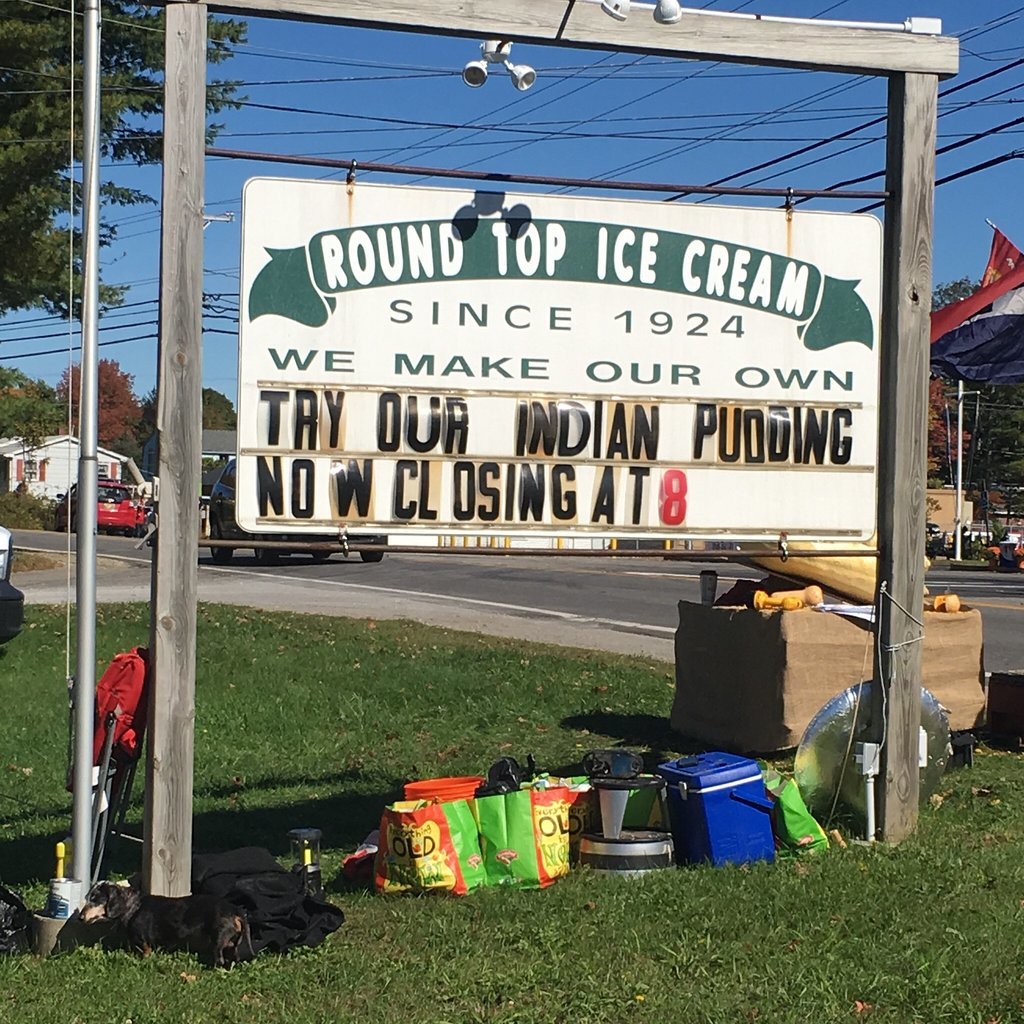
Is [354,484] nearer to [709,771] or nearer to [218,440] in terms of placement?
[709,771]

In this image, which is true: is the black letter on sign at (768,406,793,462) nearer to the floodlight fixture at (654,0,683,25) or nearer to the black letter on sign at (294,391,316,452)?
the floodlight fixture at (654,0,683,25)

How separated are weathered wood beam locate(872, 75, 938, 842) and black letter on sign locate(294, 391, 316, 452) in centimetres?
269

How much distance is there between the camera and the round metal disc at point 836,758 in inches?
262

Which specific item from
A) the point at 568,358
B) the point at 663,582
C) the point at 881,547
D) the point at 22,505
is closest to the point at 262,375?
the point at 568,358

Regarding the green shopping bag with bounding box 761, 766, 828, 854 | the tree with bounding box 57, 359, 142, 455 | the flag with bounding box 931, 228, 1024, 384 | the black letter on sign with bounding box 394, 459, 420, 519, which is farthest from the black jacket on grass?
the tree with bounding box 57, 359, 142, 455

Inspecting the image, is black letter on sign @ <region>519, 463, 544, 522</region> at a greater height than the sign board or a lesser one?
lesser

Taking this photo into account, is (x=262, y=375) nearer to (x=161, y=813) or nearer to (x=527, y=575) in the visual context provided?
(x=161, y=813)

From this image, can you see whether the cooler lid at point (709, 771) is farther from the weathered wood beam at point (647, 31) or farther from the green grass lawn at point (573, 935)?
the weathered wood beam at point (647, 31)

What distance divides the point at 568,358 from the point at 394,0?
5.47 feet

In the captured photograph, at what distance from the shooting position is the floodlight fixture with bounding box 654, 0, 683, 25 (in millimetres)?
5777

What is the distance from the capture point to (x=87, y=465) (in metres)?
5.07

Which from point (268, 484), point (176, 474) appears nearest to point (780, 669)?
point (268, 484)

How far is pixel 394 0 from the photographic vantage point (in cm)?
578

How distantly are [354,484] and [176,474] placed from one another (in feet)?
2.78
